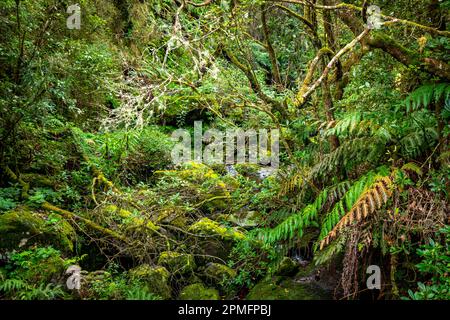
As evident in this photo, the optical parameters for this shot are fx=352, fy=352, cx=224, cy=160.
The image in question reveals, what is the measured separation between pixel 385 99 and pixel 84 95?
514cm

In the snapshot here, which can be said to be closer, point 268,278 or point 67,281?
point 67,281

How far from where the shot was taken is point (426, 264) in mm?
2711

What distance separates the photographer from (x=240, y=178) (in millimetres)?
6527

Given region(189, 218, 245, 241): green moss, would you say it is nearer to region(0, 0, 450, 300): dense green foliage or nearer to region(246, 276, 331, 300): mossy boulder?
region(0, 0, 450, 300): dense green foliage

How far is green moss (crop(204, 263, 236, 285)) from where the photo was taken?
441 centimetres

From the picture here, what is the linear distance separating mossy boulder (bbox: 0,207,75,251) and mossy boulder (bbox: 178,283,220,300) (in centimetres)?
146

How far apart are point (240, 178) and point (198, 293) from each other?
2842 mm

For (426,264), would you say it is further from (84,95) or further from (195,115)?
(195,115)

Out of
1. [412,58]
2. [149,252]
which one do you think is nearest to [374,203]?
[412,58]

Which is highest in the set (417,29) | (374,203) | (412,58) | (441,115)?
(417,29)

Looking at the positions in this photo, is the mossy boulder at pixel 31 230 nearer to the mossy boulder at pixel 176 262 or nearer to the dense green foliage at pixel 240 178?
the dense green foliage at pixel 240 178

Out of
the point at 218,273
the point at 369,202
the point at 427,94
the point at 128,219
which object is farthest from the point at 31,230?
the point at 427,94

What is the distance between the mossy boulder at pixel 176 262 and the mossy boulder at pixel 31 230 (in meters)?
1.11

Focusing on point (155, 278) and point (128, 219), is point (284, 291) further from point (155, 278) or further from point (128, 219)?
point (128, 219)
